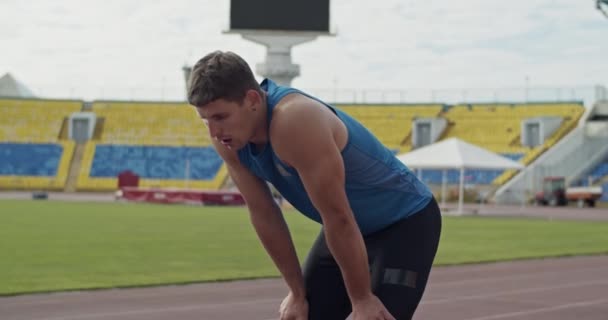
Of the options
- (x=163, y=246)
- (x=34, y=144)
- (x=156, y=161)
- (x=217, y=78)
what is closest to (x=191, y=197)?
(x=156, y=161)

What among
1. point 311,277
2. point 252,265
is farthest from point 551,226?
point 311,277

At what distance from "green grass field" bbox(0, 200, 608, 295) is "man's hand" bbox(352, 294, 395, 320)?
8.05 m

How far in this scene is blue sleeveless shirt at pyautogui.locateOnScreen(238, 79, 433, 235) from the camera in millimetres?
3615

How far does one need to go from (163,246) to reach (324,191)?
15450 mm

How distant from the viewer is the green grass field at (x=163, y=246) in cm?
1315

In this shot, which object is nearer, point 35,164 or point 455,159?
point 455,159

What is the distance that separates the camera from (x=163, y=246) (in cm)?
1861

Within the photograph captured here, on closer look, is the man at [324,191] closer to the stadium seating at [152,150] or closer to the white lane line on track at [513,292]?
the white lane line on track at [513,292]

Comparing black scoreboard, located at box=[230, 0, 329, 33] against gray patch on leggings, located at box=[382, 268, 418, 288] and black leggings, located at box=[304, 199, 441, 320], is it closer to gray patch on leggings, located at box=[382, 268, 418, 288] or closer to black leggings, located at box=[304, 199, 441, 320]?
black leggings, located at box=[304, 199, 441, 320]

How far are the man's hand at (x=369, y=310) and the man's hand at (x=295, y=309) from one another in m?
0.33

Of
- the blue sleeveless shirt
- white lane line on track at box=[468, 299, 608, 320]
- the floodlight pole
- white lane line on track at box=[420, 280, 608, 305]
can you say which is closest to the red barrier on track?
the floodlight pole

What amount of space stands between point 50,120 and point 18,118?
2.15 meters

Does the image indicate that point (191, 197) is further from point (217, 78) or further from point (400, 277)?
point (217, 78)

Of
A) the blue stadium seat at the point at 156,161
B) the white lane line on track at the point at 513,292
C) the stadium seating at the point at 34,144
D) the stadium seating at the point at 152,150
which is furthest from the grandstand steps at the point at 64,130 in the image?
the white lane line on track at the point at 513,292
